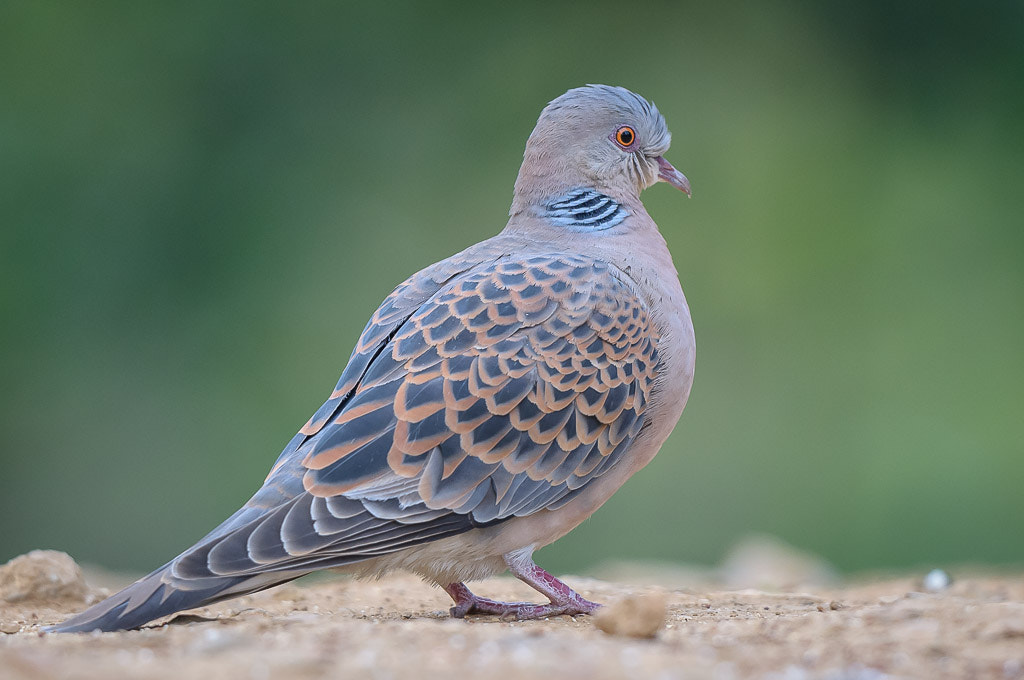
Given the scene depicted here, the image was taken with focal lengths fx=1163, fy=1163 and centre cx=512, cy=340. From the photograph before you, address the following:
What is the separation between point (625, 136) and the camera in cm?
512

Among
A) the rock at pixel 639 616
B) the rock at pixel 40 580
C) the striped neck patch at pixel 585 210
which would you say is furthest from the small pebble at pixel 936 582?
the rock at pixel 40 580

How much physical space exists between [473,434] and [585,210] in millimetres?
1404

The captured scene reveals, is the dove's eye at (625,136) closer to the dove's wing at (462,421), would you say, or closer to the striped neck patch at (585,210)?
the striped neck patch at (585,210)

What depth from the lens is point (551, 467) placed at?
3.98 metres

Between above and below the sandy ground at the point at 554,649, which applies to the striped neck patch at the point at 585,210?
above

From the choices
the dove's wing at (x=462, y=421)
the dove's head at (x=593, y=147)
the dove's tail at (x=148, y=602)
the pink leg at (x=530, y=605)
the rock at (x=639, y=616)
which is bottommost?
the dove's tail at (x=148, y=602)

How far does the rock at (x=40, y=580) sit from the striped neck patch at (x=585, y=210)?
2444 mm

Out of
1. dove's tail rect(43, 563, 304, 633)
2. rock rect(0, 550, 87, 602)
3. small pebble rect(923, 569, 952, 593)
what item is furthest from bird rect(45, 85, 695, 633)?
small pebble rect(923, 569, 952, 593)

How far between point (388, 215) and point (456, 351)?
23.3ft

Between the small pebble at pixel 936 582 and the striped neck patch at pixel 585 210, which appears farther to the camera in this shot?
the small pebble at pixel 936 582

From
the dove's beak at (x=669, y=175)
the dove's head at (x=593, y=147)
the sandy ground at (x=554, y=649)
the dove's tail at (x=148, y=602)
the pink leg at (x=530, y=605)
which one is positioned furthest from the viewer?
the dove's beak at (x=669, y=175)

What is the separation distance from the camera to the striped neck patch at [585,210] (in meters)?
4.84

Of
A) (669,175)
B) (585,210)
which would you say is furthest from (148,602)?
(669,175)

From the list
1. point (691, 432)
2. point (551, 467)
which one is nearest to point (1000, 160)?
point (691, 432)
